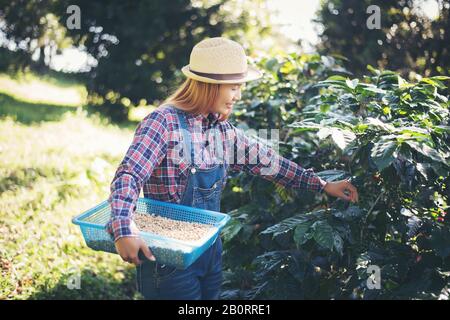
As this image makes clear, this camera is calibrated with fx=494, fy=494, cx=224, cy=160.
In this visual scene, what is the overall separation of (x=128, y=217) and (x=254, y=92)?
186 centimetres

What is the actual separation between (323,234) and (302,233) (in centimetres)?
9

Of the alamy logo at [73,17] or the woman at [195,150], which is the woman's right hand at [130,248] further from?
the alamy logo at [73,17]

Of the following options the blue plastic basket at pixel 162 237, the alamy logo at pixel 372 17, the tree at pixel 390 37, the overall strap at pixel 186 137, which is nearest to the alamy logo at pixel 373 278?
the blue plastic basket at pixel 162 237

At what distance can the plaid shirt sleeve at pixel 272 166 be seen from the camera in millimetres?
2326

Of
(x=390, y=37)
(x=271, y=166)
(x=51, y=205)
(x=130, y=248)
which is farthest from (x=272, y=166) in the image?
(x=390, y=37)

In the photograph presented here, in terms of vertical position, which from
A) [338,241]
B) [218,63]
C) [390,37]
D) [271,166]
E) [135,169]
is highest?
[390,37]

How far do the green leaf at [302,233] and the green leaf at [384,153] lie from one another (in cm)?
45

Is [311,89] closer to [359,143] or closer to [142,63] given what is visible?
[359,143]

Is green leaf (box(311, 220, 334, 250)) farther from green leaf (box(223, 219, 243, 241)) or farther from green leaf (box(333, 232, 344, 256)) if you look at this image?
green leaf (box(223, 219, 243, 241))

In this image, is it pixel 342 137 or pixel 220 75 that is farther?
pixel 220 75

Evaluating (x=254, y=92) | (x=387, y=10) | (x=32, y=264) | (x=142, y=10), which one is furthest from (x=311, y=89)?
(x=142, y=10)

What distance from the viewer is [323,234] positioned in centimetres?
202

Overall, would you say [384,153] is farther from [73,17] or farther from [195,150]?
[73,17]

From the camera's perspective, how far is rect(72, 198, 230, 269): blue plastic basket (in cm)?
176
